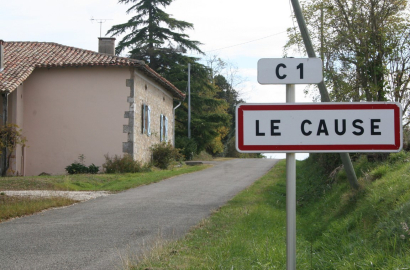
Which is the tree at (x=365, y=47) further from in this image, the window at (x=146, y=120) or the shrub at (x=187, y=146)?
the shrub at (x=187, y=146)

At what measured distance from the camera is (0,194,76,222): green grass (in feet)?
27.9

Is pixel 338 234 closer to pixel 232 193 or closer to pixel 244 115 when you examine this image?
pixel 244 115

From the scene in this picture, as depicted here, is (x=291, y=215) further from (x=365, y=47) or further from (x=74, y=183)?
(x=74, y=183)

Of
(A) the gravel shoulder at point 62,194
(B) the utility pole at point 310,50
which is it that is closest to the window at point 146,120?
(A) the gravel shoulder at point 62,194

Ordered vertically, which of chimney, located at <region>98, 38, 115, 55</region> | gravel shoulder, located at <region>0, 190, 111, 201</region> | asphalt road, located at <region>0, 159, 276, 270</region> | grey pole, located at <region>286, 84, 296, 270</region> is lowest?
asphalt road, located at <region>0, 159, 276, 270</region>

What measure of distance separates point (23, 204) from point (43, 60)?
36.2ft

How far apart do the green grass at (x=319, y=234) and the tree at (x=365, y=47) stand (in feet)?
6.42

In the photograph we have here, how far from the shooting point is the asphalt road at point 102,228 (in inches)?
213

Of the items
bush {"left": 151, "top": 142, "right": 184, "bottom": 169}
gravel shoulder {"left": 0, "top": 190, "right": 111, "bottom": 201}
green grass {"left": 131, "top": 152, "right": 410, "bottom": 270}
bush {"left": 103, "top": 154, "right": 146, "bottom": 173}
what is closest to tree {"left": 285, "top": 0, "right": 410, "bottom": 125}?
green grass {"left": 131, "top": 152, "right": 410, "bottom": 270}

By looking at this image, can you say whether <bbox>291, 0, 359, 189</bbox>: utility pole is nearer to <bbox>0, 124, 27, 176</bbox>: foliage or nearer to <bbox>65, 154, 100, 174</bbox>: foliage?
<bbox>0, 124, 27, 176</bbox>: foliage

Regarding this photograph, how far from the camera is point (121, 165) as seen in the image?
18094 millimetres

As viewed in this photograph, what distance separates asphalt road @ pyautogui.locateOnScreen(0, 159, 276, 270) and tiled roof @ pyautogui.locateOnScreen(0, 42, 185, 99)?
303 inches

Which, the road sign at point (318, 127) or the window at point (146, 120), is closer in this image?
the road sign at point (318, 127)

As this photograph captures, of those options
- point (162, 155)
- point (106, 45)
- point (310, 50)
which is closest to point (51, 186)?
point (310, 50)
